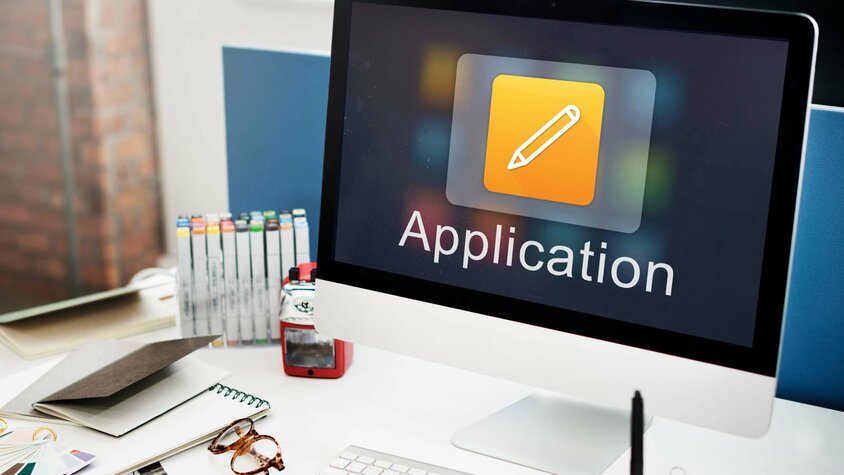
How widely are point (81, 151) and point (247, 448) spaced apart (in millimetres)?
2001

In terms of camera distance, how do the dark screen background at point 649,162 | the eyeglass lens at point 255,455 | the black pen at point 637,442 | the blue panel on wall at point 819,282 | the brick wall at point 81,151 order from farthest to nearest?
the brick wall at point 81,151, the blue panel on wall at point 819,282, the eyeglass lens at point 255,455, the dark screen background at point 649,162, the black pen at point 637,442

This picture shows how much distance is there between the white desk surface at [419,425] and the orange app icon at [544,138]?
0.32m

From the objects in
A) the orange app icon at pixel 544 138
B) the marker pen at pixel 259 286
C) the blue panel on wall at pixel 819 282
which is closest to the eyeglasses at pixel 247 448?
the marker pen at pixel 259 286

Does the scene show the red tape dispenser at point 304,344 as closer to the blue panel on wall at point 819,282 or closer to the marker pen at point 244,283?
the marker pen at point 244,283

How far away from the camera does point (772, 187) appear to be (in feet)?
2.89

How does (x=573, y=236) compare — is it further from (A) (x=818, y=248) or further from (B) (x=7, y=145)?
(B) (x=7, y=145)

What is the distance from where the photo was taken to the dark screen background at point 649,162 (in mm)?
893

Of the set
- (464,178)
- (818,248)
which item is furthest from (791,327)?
(464,178)

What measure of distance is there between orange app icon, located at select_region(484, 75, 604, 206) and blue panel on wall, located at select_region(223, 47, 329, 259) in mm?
564

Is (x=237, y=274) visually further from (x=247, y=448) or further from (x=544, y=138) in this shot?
(x=544, y=138)

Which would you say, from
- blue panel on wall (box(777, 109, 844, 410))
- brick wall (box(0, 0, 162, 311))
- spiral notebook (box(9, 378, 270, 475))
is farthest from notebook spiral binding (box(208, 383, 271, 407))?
brick wall (box(0, 0, 162, 311))

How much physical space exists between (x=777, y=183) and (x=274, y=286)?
29.6 inches

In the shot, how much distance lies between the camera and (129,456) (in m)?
1.00

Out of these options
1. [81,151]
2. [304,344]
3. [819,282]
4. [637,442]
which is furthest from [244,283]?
[81,151]
